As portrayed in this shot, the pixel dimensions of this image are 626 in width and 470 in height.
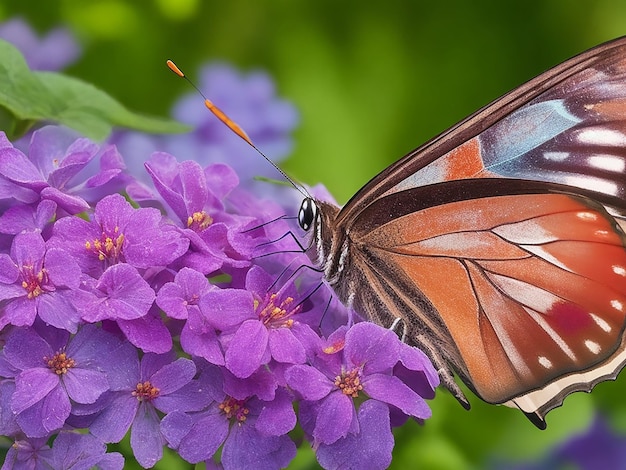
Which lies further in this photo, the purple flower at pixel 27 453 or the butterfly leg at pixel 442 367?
the butterfly leg at pixel 442 367

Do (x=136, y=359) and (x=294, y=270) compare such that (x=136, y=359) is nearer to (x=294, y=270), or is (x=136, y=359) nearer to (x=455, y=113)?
(x=294, y=270)

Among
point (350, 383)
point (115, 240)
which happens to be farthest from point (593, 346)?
point (115, 240)

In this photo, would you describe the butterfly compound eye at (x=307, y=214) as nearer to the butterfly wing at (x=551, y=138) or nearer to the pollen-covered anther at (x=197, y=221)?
the butterfly wing at (x=551, y=138)

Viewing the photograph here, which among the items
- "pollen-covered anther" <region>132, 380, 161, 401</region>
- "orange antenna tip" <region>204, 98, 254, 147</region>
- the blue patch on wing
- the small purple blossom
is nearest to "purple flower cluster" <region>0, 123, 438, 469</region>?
"pollen-covered anther" <region>132, 380, 161, 401</region>

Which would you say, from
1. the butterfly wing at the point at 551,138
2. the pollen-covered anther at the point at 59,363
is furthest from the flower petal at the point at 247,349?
the butterfly wing at the point at 551,138

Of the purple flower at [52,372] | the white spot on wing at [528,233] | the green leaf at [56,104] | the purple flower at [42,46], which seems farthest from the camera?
the purple flower at [42,46]

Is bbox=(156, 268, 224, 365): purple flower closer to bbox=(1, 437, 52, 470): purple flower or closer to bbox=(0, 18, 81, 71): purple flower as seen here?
bbox=(1, 437, 52, 470): purple flower

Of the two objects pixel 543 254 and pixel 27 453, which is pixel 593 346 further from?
pixel 27 453
